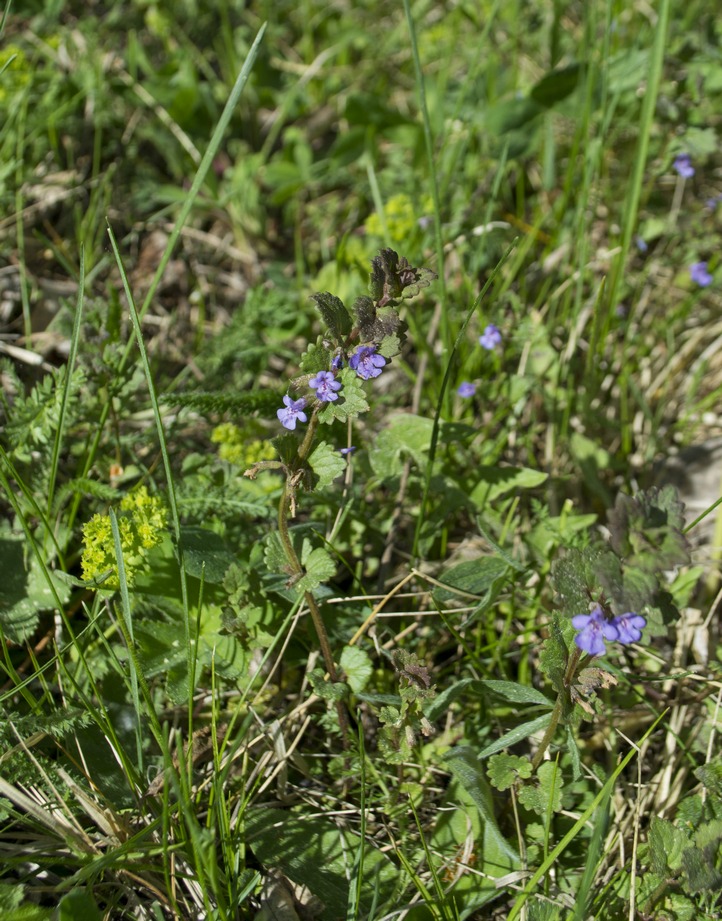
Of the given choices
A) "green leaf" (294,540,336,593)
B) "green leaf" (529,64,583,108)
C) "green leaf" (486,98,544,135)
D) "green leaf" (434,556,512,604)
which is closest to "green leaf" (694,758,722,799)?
"green leaf" (434,556,512,604)

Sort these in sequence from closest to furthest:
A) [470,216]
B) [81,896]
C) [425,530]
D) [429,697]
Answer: [81,896] → [429,697] → [425,530] → [470,216]

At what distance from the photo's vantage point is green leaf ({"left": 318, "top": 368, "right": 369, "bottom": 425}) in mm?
1967

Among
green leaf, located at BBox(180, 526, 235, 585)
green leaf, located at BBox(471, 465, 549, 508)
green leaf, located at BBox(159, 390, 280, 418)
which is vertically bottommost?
green leaf, located at BBox(471, 465, 549, 508)

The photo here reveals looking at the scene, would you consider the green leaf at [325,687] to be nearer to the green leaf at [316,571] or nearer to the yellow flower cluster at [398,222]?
the green leaf at [316,571]

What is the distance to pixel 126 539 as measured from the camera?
2438 millimetres

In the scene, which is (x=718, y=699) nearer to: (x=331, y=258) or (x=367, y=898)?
(x=367, y=898)

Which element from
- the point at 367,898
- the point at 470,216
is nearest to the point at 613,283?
the point at 470,216

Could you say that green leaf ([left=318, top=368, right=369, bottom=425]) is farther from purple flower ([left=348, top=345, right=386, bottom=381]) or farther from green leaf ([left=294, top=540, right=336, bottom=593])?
green leaf ([left=294, top=540, right=336, bottom=593])

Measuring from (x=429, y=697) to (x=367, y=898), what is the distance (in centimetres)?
60

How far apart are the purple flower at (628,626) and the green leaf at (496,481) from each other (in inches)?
45.4

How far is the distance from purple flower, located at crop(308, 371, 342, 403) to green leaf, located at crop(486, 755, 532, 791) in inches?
46.6

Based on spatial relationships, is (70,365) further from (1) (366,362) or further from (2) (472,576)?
(2) (472,576)

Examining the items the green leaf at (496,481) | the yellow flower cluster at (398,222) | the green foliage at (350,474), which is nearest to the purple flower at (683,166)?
the green foliage at (350,474)

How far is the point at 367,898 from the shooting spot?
2271 millimetres
